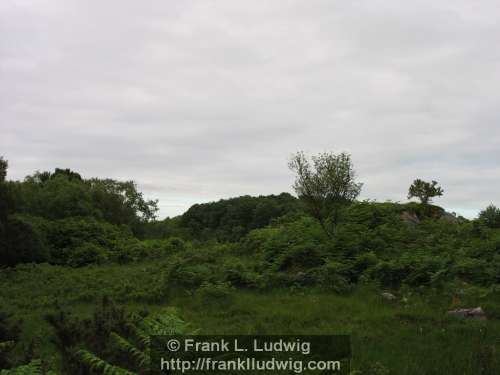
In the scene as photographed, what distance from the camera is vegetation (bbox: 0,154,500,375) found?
5.78m

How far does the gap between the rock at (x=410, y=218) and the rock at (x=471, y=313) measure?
33.9 ft

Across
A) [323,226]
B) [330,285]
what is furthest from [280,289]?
[323,226]

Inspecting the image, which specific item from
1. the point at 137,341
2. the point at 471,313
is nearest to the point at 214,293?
the point at 471,313

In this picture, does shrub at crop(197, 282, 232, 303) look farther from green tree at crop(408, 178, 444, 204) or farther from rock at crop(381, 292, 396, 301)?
green tree at crop(408, 178, 444, 204)

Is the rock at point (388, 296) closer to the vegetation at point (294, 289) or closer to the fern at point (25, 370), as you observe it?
the vegetation at point (294, 289)

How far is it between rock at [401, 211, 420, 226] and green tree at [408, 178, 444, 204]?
2.91m

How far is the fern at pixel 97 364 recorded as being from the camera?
4297 mm

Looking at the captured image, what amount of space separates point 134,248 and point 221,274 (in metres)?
12.1

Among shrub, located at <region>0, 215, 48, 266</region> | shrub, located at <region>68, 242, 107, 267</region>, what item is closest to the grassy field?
shrub, located at <region>0, 215, 48, 266</region>

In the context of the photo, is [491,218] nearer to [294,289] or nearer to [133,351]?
[294,289]

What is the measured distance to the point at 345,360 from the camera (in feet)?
20.8

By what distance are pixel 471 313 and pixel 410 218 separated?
1200 centimetres

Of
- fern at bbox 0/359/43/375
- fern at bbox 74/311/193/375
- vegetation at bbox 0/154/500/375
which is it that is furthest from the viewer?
vegetation at bbox 0/154/500/375

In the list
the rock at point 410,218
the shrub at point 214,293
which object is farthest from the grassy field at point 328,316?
the rock at point 410,218
